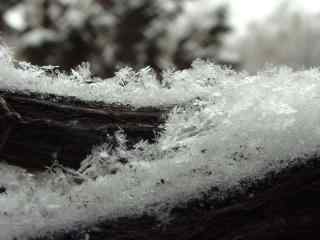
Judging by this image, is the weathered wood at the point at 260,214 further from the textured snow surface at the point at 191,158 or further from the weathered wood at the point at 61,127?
the weathered wood at the point at 61,127

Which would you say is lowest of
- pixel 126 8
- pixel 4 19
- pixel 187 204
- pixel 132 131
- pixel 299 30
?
pixel 187 204

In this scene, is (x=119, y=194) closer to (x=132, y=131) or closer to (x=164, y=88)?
(x=132, y=131)

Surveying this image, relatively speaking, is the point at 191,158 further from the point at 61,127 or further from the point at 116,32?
the point at 116,32

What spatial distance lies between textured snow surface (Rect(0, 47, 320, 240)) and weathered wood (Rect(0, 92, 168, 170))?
2 cm

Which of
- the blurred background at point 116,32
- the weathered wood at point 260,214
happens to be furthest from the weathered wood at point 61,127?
the blurred background at point 116,32

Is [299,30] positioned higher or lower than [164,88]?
higher

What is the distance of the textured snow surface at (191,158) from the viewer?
29.2 inches

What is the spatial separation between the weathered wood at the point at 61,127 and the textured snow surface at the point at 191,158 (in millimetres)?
25

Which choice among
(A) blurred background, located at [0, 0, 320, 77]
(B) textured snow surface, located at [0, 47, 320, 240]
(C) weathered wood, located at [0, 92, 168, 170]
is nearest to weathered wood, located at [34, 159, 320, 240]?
(B) textured snow surface, located at [0, 47, 320, 240]

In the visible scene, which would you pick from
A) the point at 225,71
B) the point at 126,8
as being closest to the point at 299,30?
the point at 126,8

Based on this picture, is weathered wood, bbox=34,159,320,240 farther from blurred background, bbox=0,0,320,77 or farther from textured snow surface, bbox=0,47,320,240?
blurred background, bbox=0,0,320,77

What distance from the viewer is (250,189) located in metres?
0.74

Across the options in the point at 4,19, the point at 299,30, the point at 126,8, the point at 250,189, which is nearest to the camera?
the point at 250,189

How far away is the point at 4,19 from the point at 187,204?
162 inches
